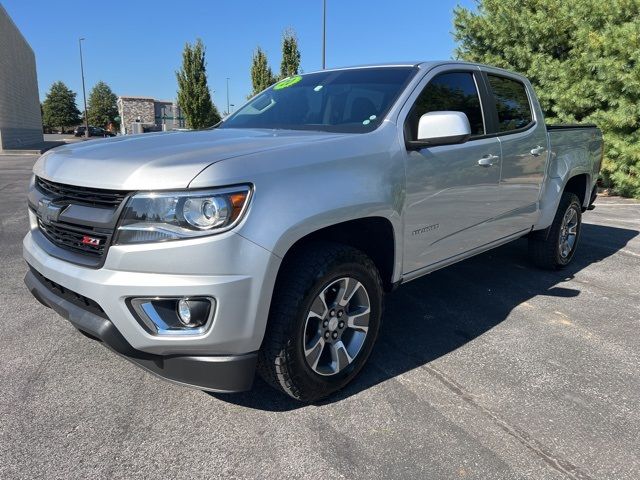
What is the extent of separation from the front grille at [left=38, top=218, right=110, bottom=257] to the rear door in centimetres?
283

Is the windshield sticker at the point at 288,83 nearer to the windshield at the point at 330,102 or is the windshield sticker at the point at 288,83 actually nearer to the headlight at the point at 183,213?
the windshield at the point at 330,102

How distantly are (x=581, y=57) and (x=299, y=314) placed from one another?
37.1 ft

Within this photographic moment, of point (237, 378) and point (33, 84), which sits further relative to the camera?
point (33, 84)

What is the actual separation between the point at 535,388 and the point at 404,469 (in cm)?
110

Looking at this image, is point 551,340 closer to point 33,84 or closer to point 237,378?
point 237,378

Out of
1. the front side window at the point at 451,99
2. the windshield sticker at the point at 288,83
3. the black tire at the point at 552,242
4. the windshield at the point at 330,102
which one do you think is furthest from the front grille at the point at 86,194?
the black tire at the point at 552,242

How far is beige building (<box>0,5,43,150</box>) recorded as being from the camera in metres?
30.1

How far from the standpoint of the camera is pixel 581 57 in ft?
35.8

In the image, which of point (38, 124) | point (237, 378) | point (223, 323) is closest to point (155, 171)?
point (223, 323)

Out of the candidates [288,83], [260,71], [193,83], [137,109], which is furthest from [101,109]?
[288,83]

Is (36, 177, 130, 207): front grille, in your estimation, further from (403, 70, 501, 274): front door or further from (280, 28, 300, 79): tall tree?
(280, 28, 300, 79): tall tree

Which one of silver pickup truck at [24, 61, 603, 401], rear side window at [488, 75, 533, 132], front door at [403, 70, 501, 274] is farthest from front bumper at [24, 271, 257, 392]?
rear side window at [488, 75, 533, 132]

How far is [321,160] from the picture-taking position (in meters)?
2.40

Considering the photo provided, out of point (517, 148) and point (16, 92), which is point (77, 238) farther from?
point (16, 92)
